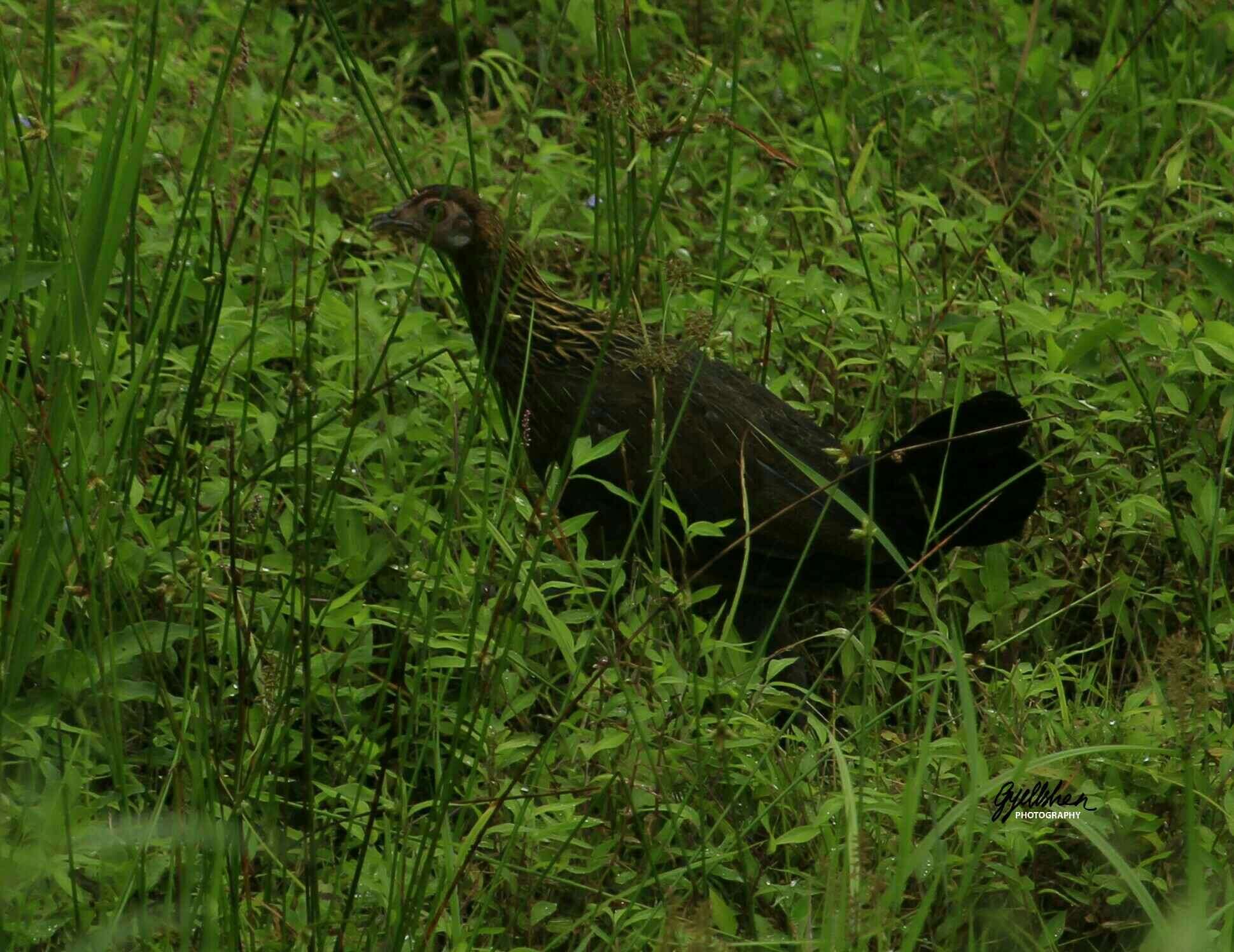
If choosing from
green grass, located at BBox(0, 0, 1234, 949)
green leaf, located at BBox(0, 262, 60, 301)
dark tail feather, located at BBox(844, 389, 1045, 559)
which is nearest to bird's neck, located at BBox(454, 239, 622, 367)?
green grass, located at BBox(0, 0, 1234, 949)

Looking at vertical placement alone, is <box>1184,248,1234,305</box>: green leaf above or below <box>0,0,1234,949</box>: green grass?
above

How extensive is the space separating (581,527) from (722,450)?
89 cm

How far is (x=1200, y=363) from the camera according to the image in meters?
3.76

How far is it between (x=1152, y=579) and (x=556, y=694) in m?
1.55

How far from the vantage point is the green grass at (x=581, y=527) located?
8.16 feet

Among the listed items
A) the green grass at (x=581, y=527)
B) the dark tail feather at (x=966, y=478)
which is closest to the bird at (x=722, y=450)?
the dark tail feather at (x=966, y=478)

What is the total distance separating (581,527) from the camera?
121 inches

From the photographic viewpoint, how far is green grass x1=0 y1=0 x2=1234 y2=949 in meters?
2.49

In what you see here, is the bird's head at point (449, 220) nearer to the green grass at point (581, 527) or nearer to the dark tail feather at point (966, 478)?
the green grass at point (581, 527)

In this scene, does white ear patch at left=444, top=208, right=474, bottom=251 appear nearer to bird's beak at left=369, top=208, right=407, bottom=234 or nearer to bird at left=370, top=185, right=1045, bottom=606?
bird at left=370, top=185, right=1045, bottom=606

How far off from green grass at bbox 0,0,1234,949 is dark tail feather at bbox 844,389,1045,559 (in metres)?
0.18

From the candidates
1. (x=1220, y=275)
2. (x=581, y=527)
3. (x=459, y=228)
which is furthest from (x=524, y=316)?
(x=1220, y=275)

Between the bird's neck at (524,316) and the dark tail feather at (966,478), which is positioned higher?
the dark tail feather at (966,478)

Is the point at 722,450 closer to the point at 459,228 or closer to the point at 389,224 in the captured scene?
the point at 459,228
